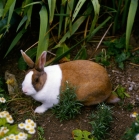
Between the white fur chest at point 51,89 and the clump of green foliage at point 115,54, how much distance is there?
708 millimetres

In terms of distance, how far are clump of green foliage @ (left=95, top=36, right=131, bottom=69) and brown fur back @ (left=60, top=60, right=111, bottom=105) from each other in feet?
1.58

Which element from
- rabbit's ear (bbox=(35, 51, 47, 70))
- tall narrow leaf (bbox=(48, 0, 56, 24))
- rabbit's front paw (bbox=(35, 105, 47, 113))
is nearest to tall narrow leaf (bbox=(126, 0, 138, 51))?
tall narrow leaf (bbox=(48, 0, 56, 24))

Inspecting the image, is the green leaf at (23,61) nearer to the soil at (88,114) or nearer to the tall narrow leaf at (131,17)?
the soil at (88,114)

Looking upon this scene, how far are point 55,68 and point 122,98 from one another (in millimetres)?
754

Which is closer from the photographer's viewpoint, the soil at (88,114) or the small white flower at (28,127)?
the small white flower at (28,127)

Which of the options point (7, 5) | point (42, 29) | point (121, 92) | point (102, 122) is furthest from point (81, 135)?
point (7, 5)

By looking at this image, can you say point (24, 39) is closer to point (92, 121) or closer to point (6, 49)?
point (6, 49)

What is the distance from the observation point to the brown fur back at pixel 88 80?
398 cm

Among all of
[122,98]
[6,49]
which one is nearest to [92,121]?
[122,98]

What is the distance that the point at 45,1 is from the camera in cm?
443

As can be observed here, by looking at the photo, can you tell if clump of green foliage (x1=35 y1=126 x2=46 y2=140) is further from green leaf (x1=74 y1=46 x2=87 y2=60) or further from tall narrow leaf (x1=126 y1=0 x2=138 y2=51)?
tall narrow leaf (x1=126 y1=0 x2=138 y2=51)

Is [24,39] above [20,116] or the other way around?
above

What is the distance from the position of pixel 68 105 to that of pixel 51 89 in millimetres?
230

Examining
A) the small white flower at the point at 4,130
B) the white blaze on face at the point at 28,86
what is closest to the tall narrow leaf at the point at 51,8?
the white blaze on face at the point at 28,86
